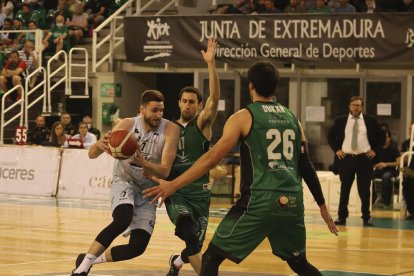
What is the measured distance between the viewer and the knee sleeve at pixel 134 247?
10.1m

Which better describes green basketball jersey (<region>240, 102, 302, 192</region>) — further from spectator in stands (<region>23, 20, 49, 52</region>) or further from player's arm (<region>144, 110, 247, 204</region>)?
spectator in stands (<region>23, 20, 49, 52</region>)

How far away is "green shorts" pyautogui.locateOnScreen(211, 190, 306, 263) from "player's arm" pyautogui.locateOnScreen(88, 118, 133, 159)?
2.04 meters

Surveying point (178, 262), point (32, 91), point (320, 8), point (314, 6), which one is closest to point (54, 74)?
point (32, 91)

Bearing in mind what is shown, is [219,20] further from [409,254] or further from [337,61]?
[409,254]

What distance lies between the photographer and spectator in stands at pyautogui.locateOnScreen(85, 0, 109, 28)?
29.5 meters

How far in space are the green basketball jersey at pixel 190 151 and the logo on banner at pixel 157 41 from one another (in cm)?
1571

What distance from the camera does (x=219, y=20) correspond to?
2545cm

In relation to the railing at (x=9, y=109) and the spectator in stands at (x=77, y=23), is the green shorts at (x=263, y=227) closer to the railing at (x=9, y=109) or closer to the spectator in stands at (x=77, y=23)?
the railing at (x=9, y=109)

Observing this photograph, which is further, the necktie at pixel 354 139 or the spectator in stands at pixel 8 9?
the spectator in stands at pixel 8 9

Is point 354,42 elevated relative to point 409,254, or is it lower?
elevated

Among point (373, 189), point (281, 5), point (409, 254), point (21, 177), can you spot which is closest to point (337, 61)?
point (281, 5)

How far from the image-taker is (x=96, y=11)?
30.2 m

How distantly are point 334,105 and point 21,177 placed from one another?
784 cm

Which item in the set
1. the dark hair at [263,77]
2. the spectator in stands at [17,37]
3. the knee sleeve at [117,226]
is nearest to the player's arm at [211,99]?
the knee sleeve at [117,226]
